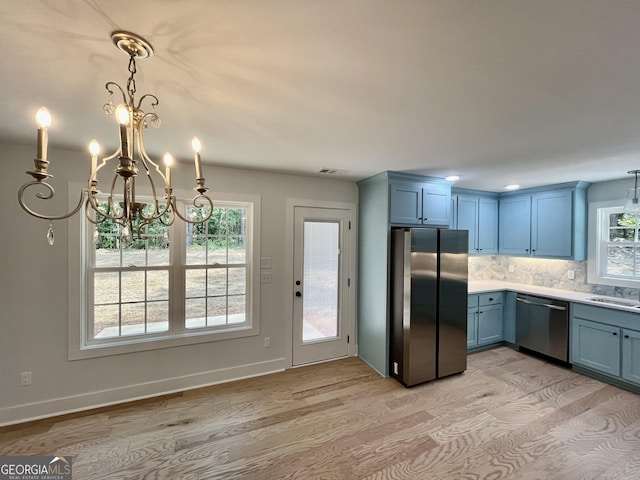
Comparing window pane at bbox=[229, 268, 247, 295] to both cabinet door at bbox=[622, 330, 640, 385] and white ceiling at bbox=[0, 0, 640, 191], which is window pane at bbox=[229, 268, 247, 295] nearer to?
white ceiling at bbox=[0, 0, 640, 191]

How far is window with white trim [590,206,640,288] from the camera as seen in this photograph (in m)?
3.43

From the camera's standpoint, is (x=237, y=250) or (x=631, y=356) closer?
(x=631, y=356)

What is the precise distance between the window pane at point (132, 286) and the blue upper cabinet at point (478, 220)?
410cm

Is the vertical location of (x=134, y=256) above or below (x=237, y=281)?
above

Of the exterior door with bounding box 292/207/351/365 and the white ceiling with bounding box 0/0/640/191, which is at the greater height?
the white ceiling with bounding box 0/0/640/191

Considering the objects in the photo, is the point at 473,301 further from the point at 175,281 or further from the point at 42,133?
the point at 42,133

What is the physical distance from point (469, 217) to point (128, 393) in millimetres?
4865

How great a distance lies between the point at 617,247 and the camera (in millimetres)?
3561

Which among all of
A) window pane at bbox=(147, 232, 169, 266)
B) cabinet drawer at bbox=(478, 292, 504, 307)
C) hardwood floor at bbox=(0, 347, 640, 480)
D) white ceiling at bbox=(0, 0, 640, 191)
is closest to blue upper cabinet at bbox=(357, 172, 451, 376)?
hardwood floor at bbox=(0, 347, 640, 480)

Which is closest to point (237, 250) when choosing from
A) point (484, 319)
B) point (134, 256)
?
point (134, 256)

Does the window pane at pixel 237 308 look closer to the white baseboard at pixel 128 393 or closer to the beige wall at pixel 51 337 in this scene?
the beige wall at pixel 51 337

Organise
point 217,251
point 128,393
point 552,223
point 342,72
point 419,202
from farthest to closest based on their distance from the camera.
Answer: point 552,223
point 419,202
point 217,251
point 128,393
point 342,72

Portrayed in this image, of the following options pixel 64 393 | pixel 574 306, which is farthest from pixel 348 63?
pixel 574 306

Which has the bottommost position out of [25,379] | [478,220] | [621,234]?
[25,379]
